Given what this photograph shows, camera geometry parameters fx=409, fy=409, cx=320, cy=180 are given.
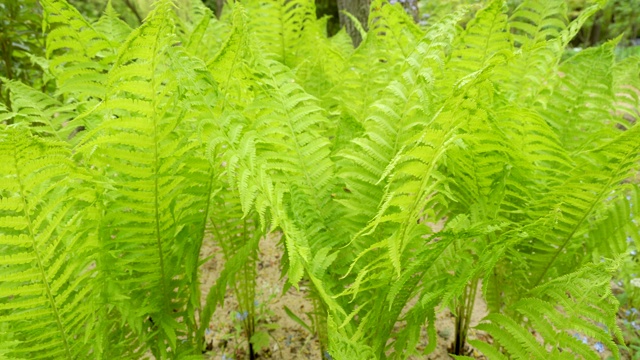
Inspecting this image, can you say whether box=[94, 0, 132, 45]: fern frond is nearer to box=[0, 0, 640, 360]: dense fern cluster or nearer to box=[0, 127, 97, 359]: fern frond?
box=[0, 0, 640, 360]: dense fern cluster

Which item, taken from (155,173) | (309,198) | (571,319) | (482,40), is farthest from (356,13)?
(571,319)

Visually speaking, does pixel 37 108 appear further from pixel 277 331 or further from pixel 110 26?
pixel 277 331

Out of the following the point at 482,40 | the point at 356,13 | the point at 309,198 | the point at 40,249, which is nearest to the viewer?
the point at 40,249

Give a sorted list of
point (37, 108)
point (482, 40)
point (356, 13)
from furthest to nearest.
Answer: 1. point (356, 13)
2. point (482, 40)
3. point (37, 108)

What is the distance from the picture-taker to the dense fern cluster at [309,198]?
0.76m

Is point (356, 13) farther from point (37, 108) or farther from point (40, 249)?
point (40, 249)

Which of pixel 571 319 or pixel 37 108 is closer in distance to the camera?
pixel 571 319

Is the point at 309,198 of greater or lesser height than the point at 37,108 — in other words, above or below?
below

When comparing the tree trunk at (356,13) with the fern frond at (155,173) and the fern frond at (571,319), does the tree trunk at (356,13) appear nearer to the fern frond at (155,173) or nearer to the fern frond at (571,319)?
the fern frond at (155,173)

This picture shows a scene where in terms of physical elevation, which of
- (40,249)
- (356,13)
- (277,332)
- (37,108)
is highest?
(356,13)

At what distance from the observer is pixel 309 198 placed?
3.40ft

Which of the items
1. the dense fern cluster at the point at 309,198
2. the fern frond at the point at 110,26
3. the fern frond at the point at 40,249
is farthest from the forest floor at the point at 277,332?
the fern frond at the point at 110,26

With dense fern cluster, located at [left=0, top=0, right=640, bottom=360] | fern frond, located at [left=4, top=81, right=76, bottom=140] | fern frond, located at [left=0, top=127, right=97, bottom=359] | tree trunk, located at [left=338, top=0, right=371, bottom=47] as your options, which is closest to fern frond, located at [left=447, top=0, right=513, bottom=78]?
dense fern cluster, located at [left=0, top=0, right=640, bottom=360]

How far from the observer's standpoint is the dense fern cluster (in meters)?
0.76
